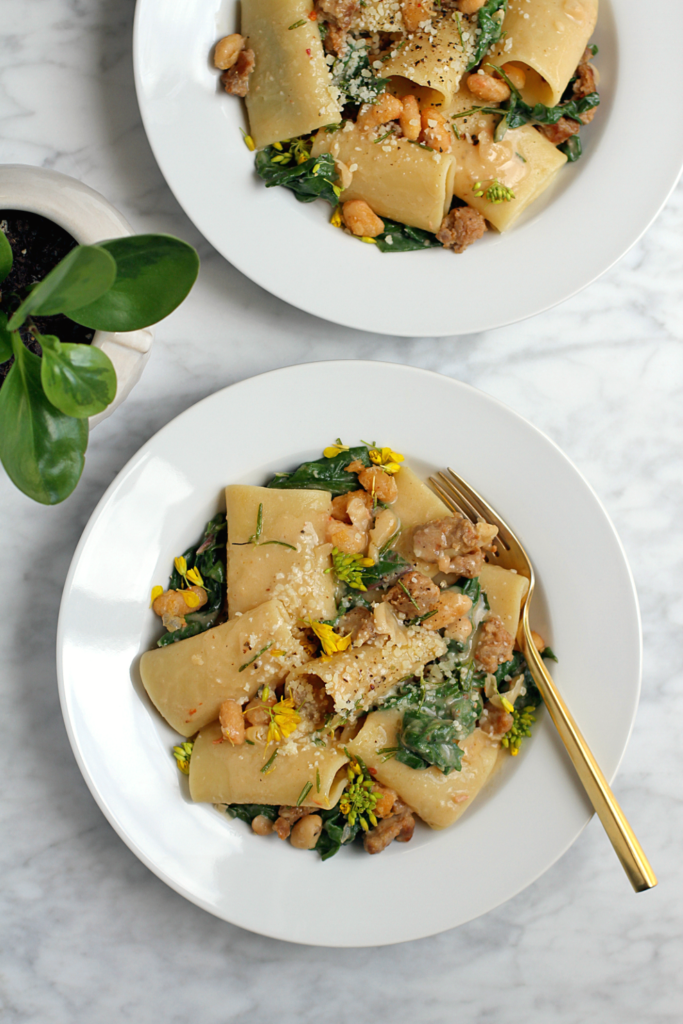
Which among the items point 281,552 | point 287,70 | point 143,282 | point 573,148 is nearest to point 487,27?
point 573,148

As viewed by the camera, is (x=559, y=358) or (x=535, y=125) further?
(x=559, y=358)

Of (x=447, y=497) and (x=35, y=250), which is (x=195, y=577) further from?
(x=35, y=250)

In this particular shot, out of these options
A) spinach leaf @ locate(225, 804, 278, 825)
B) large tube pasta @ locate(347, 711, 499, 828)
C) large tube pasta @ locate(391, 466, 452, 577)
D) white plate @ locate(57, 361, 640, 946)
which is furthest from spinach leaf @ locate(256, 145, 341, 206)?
spinach leaf @ locate(225, 804, 278, 825)

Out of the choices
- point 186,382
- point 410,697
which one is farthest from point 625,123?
point 410,697

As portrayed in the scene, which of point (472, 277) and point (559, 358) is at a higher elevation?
point (472, 277)

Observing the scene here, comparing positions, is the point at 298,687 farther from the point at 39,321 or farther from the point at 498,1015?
the point at 498,1015

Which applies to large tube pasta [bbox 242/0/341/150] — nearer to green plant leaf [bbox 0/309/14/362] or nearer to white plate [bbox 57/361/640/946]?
white plate [bbox 57/361/640/946]

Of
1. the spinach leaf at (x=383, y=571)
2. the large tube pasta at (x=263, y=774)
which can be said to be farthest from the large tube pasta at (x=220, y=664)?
the spinach leaf at (x=383, y=571)
